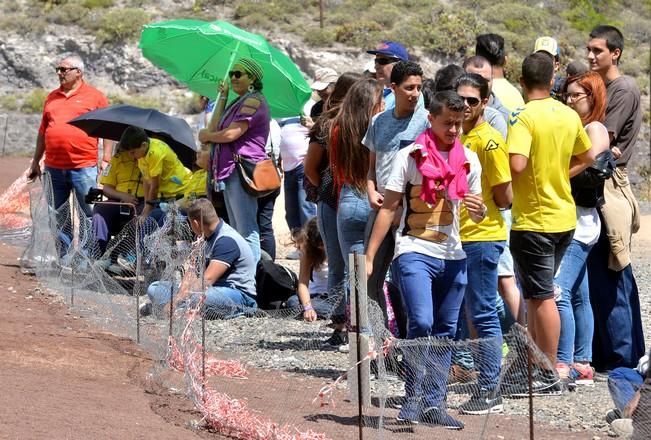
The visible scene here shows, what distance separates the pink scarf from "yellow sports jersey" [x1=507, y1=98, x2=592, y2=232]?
57 centimetres

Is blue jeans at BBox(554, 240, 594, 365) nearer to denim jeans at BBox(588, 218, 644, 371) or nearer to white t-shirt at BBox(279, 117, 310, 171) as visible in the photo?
denim jeans at BBox(588, 218, 644, 371)

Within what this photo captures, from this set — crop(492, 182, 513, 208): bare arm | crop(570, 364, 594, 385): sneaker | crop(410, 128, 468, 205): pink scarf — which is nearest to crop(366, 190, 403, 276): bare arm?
crop(410, 128, 468, 205): pink scarf

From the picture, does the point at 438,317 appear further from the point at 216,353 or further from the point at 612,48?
the point at 612,48

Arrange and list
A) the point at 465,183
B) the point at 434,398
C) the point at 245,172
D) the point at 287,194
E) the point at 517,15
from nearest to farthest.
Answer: the point at 434,398 → the point at 465,183 → the point at 245,172 → the point at 287,194 → the point at 517,15

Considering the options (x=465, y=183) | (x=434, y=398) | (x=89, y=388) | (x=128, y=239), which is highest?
(x=465, y=183)

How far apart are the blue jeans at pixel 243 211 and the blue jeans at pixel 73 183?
7.74ft

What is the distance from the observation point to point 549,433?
20.3 feet

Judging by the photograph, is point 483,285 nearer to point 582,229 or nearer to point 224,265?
point 582,229

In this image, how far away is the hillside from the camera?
144ft

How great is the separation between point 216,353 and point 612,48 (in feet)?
10.2

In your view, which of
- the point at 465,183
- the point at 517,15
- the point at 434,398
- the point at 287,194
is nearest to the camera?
the point at 434,398

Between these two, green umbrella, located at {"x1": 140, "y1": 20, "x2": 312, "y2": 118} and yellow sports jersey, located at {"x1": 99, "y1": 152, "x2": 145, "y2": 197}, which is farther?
yellow sports jersey, located at {"x1": 99, "y1": 152, "x2": 145, "y2": 197}

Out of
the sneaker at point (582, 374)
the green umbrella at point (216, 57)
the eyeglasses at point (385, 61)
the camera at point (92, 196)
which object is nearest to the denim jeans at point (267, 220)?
the green umbrella at point (216, 57)

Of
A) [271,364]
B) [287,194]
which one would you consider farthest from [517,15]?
[271,364]
